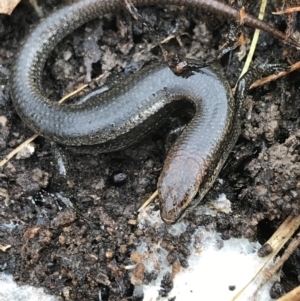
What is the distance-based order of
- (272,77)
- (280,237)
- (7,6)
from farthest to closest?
(7,6)
(272,77)
(280,237)

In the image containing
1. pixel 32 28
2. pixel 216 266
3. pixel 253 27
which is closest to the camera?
pixel 216 266

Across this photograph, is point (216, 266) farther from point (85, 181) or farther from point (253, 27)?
point (253, 27)

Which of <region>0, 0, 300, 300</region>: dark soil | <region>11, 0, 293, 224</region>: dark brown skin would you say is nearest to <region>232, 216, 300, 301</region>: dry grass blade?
<region>0, 0, 300, 300</region>: dark soil

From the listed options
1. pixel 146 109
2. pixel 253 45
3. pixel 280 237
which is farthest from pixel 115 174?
pixel 253 45

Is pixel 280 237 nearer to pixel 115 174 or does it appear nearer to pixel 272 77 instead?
pixel 272 77

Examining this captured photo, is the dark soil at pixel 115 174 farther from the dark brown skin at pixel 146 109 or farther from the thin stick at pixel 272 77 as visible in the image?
the dark brown skin at pixel 146 109

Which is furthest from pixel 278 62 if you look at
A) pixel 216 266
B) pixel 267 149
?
pixel 216 266
